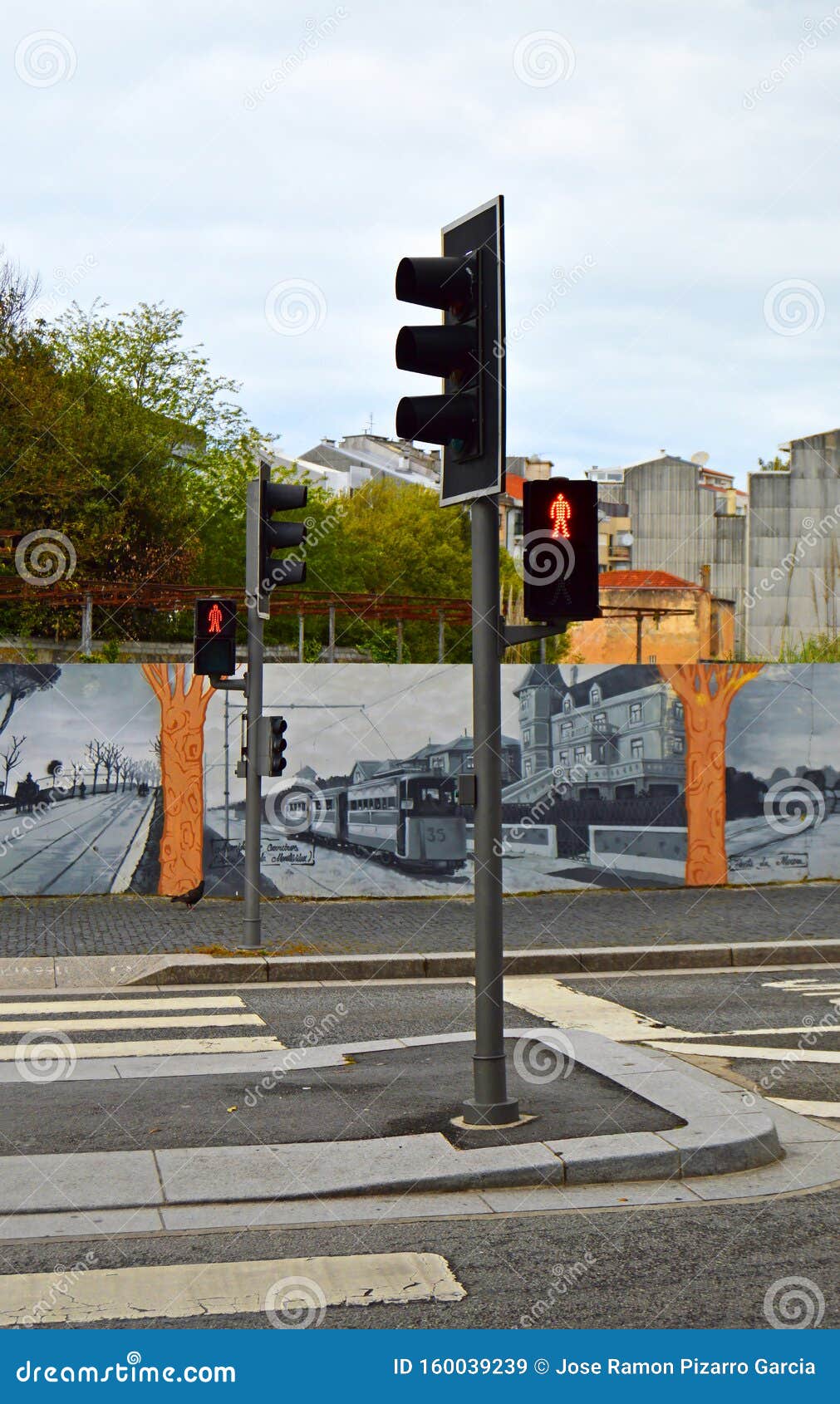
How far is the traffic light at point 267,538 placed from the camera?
12.0m

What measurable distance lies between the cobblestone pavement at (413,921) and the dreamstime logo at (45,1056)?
10.2 feet

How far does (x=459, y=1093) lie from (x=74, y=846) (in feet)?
29.1

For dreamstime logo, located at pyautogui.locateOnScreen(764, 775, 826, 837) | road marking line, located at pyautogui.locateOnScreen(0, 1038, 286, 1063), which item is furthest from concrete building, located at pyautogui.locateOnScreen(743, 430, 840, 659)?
road marking line, located at pyautogui.locateOnScreen(0, 1038, 286, 1063)

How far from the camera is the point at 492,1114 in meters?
6.62

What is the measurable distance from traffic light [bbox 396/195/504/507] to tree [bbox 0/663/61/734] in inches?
387

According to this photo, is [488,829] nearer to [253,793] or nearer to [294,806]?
[253,793]

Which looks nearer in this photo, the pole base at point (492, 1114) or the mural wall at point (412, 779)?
the pole base at point (492, 1114)

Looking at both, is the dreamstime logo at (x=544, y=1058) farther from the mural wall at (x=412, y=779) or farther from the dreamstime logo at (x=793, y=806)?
the dreamstime logo at (x=793, y=806)

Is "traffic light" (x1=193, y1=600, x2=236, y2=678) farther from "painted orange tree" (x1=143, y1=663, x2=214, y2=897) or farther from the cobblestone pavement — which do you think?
"painted orange tree" (x1=143, y1=663, x2=214, y2=897)

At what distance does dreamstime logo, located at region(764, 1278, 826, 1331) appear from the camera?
14.8 feet

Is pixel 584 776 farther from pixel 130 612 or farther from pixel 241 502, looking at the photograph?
pixel 241 502

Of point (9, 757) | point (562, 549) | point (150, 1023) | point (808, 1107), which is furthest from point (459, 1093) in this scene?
point (9, 757)

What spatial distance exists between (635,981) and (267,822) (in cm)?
532

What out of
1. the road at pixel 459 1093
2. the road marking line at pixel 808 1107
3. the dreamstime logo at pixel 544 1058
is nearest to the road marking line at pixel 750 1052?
the road at pixel 459 1093
